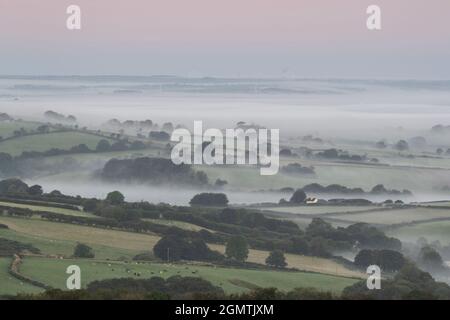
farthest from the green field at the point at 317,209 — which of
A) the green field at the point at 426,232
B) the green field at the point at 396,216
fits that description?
the green field at the point at 426,232

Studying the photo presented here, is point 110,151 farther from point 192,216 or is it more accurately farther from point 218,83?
point 218,83

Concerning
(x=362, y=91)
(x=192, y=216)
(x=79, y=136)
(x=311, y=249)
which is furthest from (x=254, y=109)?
(x=311, y=249)

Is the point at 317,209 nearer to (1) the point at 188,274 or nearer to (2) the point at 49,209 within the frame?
(2) the point at 49,209

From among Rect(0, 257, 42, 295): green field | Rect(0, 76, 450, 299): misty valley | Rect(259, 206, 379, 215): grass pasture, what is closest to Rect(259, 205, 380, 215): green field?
Result: Rect(259, 206, 379, 215): grass pasture

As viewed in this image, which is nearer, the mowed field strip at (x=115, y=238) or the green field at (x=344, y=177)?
the mowed field strip at (x=115, y=238)

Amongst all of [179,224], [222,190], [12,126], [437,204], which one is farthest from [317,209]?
[12,126]

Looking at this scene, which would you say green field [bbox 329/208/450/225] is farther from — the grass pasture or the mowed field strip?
the mowed field strip

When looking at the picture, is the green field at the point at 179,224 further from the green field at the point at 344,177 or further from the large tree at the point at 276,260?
the green field at the point at 344,177

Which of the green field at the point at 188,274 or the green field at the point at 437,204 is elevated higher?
the green field at the point at 437,204
